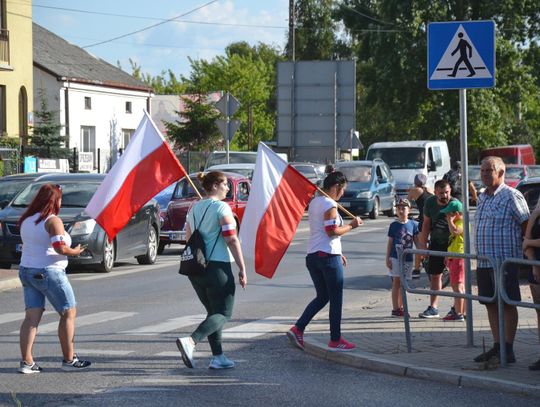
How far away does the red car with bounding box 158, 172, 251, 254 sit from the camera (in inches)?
926

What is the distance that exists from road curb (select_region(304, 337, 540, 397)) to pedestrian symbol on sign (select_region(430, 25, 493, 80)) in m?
2.68

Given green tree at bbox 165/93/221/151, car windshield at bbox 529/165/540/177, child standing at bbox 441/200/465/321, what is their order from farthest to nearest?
green tree at bbox 165/93/221/151 → car windshield at bbox 529/165/540/177 → child standing at bbox 441/200/465/321

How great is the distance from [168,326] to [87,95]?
158 ft

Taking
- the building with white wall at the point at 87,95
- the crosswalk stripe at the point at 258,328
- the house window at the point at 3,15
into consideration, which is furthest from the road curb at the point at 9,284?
the building with white wall at the point at 87,95

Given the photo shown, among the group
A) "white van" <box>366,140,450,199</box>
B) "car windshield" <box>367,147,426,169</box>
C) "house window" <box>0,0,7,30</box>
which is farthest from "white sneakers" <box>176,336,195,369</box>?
"house window" <box>0,0,7,30</box>

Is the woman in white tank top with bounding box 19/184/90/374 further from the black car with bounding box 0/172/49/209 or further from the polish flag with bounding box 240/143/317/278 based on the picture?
the black car with bounding box 0/172/49/209

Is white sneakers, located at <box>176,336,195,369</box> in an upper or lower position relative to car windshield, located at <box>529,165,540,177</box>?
lower

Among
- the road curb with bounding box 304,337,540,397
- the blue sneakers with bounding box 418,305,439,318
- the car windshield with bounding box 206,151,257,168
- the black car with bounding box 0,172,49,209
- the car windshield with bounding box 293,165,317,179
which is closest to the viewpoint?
the road curb with bounding box 304,337,540,397

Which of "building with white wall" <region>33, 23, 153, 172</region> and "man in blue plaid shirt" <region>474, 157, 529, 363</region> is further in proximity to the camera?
"building with white wall" <region>33, 23, 153, 172</region>

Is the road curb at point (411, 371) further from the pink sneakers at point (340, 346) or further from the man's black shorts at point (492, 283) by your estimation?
the man's black shorts at point (492, 283)

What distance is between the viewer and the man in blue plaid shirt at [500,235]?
374 inches

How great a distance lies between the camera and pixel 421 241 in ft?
43.0

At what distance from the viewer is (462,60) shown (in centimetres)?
1048

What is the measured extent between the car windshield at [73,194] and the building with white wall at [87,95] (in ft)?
114
